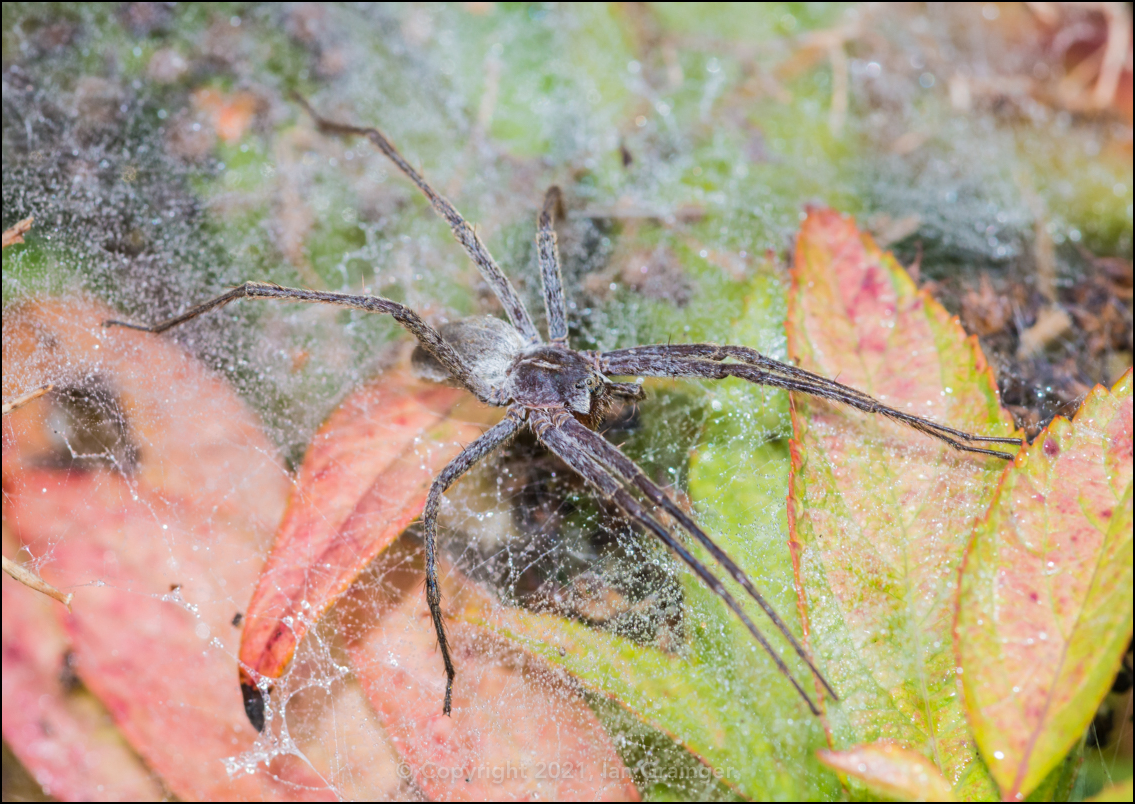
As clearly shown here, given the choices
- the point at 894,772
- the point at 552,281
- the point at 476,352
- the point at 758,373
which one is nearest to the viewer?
the point at 894,772

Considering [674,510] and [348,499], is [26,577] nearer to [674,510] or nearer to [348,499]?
[348,499]

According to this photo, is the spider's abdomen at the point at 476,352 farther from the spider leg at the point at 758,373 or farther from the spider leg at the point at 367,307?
the spider leg at the point at 758,373

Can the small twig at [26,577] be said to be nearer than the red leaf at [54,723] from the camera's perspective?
Yes

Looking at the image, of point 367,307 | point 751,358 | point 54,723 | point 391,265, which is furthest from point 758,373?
point 54,723

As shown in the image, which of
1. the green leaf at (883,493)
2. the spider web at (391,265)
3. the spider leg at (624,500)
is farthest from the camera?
the spider web at (391,265)

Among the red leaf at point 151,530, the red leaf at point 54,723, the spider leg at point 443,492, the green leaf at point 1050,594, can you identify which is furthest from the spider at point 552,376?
the red leaf at point 54,723

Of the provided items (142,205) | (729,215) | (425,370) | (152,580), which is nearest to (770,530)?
(425,370)

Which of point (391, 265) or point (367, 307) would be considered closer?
point (367, 307)

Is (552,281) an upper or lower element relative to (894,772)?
upper
